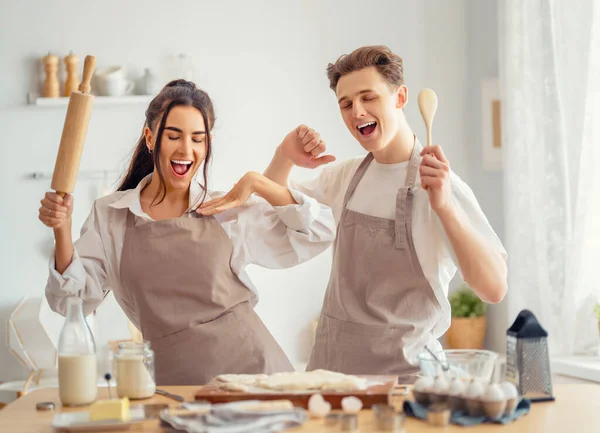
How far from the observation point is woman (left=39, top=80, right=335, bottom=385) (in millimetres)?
2078

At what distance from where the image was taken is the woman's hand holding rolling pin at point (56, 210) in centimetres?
198

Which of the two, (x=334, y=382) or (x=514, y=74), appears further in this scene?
(x=514, y=74)

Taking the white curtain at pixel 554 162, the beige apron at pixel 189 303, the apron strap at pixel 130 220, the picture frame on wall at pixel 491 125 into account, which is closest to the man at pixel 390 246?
the beige apron at pixel 189 303

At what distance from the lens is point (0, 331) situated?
4.79 m

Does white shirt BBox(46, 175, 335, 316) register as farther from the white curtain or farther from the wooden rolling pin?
the white curtain

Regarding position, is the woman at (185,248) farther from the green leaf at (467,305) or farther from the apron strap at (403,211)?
the green leaf at (467,305)

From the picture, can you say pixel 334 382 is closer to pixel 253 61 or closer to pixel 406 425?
pixel 406 425

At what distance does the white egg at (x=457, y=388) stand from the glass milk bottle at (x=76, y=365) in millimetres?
740

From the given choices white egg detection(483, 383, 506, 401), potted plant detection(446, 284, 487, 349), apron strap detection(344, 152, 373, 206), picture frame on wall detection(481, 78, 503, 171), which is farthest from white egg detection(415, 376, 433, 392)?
picture frame on wall detection(481, 78, 503, 171)

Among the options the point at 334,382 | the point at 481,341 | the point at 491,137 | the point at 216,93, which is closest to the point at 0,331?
the point at 216,93

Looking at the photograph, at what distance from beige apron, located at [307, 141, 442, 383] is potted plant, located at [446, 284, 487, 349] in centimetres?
247

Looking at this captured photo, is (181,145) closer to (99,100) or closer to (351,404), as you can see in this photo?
(351,404)

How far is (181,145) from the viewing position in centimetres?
218

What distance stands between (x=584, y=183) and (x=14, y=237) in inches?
124
